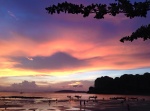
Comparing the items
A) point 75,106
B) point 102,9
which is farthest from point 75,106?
point 102,9

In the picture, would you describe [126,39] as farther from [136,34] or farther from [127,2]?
[127,2]

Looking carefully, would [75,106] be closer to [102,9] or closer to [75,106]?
[75,106]

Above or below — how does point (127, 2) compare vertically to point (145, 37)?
above

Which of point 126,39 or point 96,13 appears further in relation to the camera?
point 126,39

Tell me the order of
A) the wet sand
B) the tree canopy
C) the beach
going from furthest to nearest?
the beach
the wet sand
the tree canopy

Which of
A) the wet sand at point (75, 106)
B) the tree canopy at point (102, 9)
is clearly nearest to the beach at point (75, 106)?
the wet sand at point (75, 106)

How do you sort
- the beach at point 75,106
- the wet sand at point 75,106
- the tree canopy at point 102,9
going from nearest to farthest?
the tree canopy at point 102,9 → the wet sand at point 75,106 → the beach at point 75,106

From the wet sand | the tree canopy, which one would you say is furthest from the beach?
the tree canopy

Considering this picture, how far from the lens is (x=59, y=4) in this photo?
7.93 meters

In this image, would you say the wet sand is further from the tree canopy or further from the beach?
the tree canopy

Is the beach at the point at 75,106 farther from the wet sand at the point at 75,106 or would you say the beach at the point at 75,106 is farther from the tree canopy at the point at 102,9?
the tree canopy at the point at 102,9

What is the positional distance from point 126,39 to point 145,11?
1255 mm

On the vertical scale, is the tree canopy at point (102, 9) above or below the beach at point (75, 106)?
above

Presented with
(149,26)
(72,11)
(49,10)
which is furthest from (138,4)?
(49,10)
